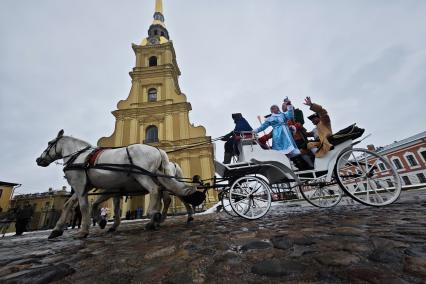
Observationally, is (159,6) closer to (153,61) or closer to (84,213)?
(153,61)

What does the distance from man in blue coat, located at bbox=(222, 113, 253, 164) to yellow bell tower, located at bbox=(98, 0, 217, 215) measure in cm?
1163

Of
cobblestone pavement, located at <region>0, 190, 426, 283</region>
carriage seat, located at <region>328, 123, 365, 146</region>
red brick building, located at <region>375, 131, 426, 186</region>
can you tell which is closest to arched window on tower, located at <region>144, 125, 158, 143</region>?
carriage seat, located at <region>328, 123, 365, 146</region>

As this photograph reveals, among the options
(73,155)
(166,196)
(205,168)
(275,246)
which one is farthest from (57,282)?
(205,168)

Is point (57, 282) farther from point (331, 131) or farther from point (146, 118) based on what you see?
point (146, 118)

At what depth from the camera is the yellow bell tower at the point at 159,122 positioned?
17781 mm

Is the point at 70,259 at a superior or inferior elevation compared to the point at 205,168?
inferior

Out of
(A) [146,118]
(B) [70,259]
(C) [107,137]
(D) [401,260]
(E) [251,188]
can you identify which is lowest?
(D) [401,260]

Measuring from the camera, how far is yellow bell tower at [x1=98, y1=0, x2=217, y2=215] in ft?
58.3

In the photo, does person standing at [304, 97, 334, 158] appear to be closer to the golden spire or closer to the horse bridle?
the horse bridle

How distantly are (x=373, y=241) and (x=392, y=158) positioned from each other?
3700cm

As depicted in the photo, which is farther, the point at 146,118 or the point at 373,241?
the point at 146,118

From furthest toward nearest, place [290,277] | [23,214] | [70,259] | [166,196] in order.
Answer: [23,214], [166,196], [70,259], [290,277]

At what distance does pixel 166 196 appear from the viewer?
494cm

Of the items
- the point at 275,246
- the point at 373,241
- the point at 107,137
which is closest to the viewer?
the point at 373,241
